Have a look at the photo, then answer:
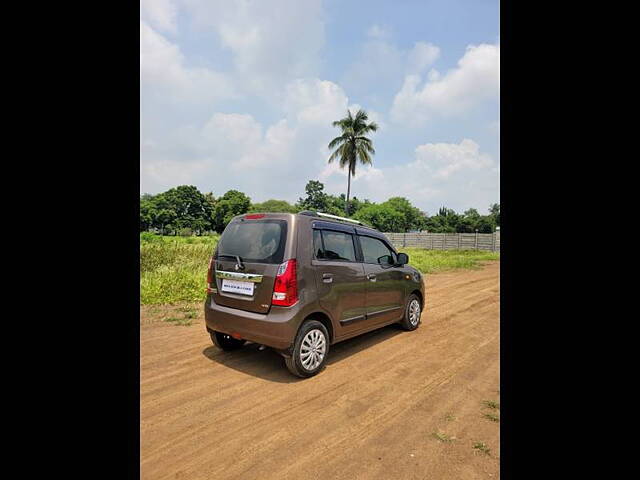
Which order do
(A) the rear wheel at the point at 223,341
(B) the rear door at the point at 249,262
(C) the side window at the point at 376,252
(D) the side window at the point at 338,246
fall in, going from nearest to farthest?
(B) the rear door at the point at 249,262 → (D) the side window at the point at 338,246 → (A) the rear wheel at the point at 223,341 → (C) the side window at the point at 376,252

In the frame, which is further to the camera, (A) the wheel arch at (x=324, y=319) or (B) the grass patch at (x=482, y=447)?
(A) the wheel arch at (x=324, y=319)

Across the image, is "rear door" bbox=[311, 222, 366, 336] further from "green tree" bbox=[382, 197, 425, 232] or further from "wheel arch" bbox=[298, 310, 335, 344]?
"green tree" bbox=[382, 197, 425, 232]

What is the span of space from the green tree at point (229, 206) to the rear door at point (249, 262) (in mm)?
57165

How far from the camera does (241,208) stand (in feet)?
199

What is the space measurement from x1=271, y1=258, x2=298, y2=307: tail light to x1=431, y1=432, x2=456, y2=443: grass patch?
5.70 ft

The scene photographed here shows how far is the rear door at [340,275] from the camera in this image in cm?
384

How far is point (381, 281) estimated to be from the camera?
15.5 feet

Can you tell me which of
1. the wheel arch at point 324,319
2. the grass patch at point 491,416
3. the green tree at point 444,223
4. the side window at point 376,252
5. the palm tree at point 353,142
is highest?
the palm tree at point 353,142

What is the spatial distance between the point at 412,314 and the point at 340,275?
2079 mm

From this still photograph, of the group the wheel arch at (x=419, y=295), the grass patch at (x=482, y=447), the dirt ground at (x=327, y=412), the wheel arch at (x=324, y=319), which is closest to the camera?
the dirt ground at (x=327, y=412)

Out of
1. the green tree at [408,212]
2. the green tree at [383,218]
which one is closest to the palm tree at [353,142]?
the green tree at [383,218]

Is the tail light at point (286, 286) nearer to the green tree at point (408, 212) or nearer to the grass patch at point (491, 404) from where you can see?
the grass patch at point (491, 404)
